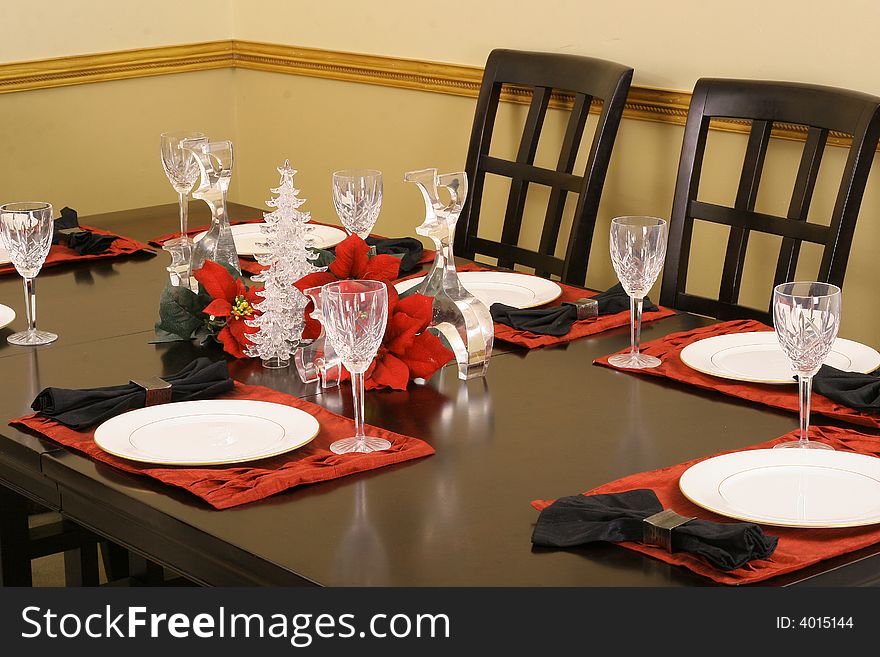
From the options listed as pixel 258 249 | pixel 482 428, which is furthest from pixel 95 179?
pixel 482 428

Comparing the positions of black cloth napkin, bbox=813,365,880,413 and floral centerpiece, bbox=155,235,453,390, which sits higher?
floral centerpiece, bbox=155,235,453,390

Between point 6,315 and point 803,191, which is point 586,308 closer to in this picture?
point 803,191

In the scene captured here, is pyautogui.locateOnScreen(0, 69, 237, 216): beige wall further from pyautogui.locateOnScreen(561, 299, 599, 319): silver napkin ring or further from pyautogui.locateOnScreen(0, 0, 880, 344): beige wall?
pyautogui.locateOnScreen(561, 299, 599, 319): silver napkin ring

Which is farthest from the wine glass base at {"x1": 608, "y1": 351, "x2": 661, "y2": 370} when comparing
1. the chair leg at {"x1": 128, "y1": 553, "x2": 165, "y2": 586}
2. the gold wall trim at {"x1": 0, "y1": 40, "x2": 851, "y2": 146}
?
the gold wall trim at {"x1": 0, "y1": 40, "x2": 851, "y2": 146}

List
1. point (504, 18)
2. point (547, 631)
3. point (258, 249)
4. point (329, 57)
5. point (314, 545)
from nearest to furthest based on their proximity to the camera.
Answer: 1. point (547, 631)
2. point (314, 545)
3. point (258, 249)
4. point (504, 18)
5. point (329, 57)

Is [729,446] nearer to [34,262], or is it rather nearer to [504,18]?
[34,262]

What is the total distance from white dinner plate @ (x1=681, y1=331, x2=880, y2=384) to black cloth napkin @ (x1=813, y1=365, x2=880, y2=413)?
2.1 inches

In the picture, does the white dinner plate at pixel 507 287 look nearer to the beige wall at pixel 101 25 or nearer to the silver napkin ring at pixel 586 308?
the silver napkin ring at pixel 586 308

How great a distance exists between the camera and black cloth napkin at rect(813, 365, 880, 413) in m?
1.48

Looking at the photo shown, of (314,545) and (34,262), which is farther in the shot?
(34,262)

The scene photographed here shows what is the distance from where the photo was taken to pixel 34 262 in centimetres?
184

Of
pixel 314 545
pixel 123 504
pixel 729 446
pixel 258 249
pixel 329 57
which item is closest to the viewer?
pixel 314 545

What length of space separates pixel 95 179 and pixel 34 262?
6.62 ft

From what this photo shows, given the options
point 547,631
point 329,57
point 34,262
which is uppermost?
point 329,57
